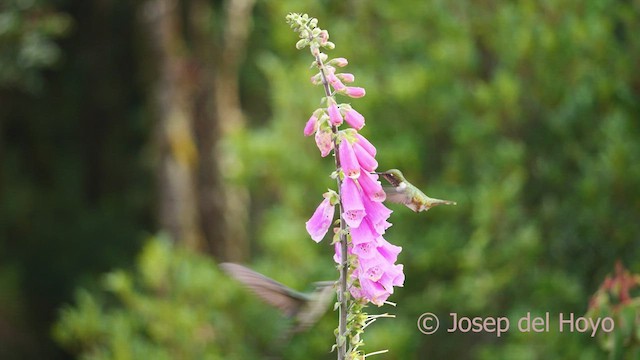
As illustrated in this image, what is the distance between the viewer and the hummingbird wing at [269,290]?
174 centimetres

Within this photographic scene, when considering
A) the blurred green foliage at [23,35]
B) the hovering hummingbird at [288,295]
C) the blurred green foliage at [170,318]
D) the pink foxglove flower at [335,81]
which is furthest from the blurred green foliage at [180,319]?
the pink foxglove flower at [335,81]

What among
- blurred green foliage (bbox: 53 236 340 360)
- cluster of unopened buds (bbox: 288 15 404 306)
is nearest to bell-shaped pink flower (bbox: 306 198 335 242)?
cluster of unopened buds (bbox: 288 15 404 306)

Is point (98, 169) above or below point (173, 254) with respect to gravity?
above

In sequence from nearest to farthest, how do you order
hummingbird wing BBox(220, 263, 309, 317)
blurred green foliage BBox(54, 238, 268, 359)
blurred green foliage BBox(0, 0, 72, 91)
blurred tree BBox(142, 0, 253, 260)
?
hummingbird wing BBox(220, 263, 309, 317) < blurred green foliage BBox(54, 238, 268, 359) < blurred green foliage BBox(0, 0, 72, 91) < blurred tree BBox(142, 0, 253, 260)

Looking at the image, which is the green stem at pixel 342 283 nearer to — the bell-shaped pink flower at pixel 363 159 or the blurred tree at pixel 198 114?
the bell-shaped pink flower at pixel 363 159

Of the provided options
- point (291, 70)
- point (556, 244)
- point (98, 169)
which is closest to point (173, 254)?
point (291, 70)

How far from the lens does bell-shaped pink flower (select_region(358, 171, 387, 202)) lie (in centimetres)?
149

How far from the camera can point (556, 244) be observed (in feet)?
15.1

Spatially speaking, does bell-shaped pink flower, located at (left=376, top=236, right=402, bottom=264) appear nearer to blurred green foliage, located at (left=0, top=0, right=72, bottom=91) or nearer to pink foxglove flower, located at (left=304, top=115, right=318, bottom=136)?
pink foxglove flower, located at (left=304, top=115, right=318, bottom=136)

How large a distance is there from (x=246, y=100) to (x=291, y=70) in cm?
399

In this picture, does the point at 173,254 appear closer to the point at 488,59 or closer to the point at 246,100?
the point at 488,59

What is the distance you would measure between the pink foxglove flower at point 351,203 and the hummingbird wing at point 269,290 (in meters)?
0.33

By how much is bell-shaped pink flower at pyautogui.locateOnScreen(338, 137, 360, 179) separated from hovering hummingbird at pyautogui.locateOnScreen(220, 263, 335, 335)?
1.12 feet

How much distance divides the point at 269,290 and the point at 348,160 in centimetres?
43
